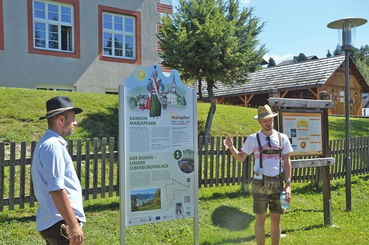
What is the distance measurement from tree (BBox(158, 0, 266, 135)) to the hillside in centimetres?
184

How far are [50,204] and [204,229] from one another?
143 inches

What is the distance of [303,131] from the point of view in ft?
21.0

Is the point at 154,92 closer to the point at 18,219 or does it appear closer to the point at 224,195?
the point at 18,219

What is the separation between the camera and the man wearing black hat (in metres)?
2.62

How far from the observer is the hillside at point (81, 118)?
8.95 meters

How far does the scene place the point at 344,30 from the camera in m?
7.04

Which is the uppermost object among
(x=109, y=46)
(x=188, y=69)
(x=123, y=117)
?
(x=109, y=46)

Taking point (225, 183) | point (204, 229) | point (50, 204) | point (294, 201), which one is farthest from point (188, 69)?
point (50, 204)

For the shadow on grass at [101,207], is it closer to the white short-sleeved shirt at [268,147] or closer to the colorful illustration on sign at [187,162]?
the colorful illustration on sign at [187,162]

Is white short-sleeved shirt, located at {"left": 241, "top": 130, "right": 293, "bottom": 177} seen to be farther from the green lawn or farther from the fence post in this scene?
the fence post

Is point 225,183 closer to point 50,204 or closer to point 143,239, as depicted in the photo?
point 143,239

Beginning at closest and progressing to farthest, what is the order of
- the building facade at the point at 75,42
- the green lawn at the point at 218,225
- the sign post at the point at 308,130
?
the green lawn at the point at 218,225 < the sign post at the point at 308,130 < the building facade at the point at 75,42

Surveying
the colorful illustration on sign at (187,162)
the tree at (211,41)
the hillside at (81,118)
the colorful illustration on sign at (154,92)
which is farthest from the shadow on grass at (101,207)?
the tree at (211,41)

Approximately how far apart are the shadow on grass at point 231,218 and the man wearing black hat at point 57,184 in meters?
3.76
